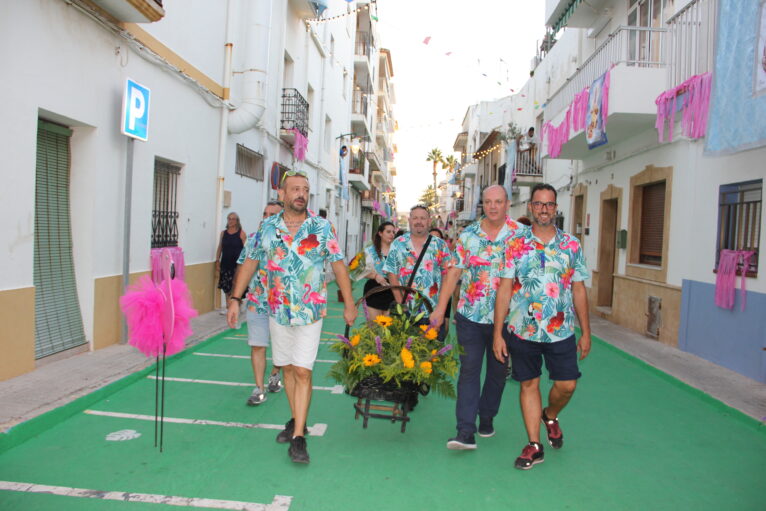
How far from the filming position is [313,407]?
538 cm

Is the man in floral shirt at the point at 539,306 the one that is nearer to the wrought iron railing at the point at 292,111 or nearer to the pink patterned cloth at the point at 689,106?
the pink patterned cloth at the point at 689,106

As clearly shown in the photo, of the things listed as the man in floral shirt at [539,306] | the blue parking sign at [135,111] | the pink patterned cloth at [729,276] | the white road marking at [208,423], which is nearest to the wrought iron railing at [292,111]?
the blue parking sign at [135,111]

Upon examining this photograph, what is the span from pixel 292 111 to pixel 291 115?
0.12 meters

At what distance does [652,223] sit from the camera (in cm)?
1098

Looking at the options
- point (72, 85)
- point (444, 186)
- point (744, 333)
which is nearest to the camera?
point (72, 85)

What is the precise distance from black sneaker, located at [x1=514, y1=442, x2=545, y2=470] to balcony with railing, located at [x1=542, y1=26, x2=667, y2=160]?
24.4 ft

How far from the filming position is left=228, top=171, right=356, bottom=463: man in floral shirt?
13.2 ft

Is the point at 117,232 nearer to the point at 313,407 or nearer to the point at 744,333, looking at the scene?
the point at 313,407

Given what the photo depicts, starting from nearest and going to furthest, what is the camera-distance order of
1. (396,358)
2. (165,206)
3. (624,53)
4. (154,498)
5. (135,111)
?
(154,498), (396,358), (135,111), (165,206), (624,53)

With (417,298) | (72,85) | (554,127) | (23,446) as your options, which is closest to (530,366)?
(417,298)

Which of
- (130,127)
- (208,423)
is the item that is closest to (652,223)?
(130,127)

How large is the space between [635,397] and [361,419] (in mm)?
3112

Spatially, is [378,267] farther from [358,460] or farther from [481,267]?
[358,460]

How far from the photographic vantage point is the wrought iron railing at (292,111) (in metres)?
14.9
